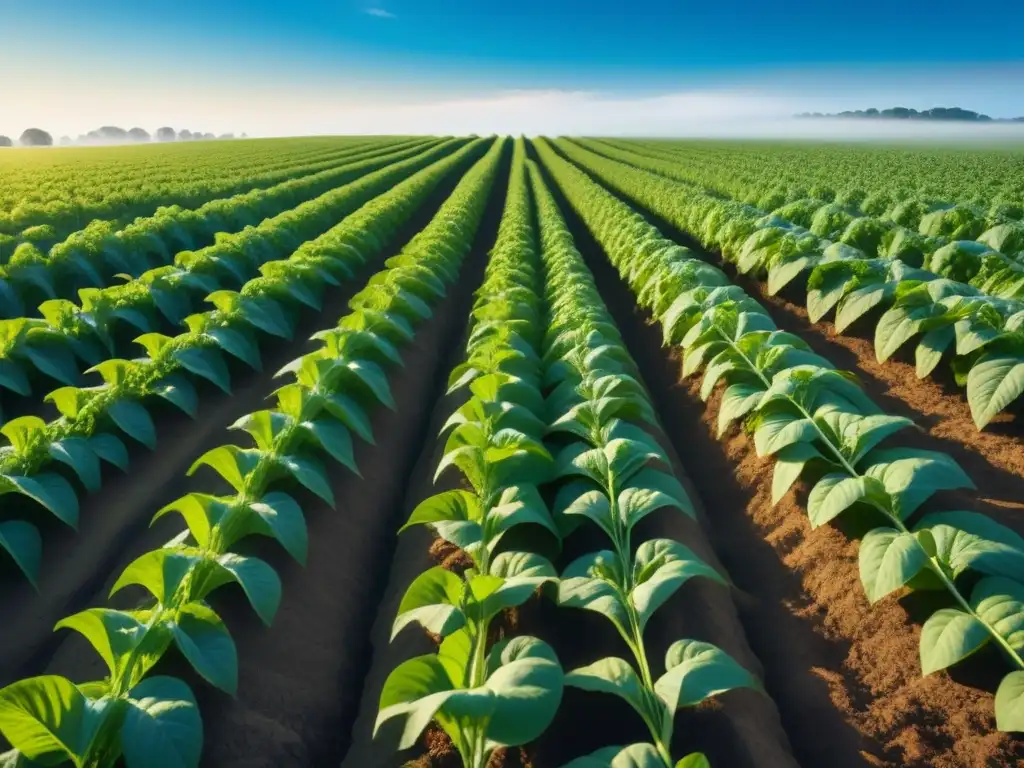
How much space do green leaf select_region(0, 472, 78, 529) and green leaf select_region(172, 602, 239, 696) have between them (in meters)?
1.46

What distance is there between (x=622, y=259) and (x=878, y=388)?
5.44 m

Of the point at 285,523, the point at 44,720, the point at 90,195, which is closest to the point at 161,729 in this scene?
the point at 44,720

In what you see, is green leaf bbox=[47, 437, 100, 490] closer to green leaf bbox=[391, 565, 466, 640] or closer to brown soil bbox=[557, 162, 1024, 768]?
green leaf bbox=[391, 565, 466, 640]

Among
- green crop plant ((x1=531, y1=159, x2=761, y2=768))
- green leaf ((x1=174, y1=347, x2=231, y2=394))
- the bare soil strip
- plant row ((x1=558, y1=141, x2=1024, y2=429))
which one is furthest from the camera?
green leaf ((x1=174, y1=347, x2=231, y2=394))

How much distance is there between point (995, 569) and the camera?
8.34ft

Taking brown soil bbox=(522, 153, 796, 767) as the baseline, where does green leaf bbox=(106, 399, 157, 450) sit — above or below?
above

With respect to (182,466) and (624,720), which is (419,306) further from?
(624,720)

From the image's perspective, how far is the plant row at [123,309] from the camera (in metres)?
5.61

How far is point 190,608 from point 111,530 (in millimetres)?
1979

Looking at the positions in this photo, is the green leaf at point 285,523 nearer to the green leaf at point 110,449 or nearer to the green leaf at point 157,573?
the green leaf at point 157,573

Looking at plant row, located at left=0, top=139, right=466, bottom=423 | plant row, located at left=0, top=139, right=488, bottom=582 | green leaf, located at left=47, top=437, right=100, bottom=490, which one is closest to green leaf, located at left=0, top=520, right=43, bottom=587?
plant row, located at left=0, top=139, right=488, bottom=582

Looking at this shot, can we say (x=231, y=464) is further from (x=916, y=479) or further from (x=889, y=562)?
(x=916, y=479)

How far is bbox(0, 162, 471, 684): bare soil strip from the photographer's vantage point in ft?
11.0

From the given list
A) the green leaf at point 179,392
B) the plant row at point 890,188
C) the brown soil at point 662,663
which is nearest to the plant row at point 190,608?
the green leaf at point 179,392
